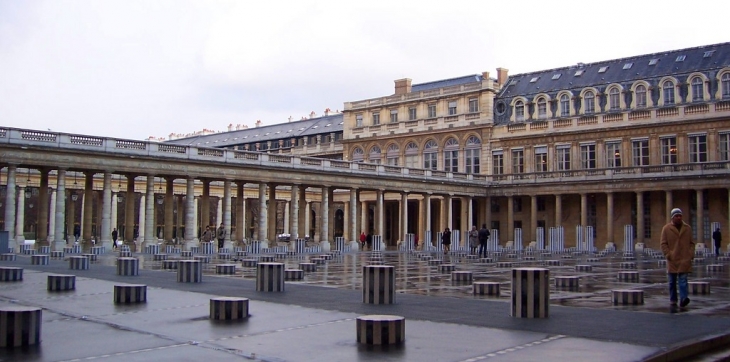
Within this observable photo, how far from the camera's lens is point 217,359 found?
9.02m

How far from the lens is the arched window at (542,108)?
71.4 meters

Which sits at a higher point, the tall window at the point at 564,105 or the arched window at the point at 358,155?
the tall window at the point at 564,105

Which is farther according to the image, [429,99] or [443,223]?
[429,99]

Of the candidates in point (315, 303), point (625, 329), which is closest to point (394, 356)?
point (625, 329)

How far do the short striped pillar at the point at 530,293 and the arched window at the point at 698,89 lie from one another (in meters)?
55.0

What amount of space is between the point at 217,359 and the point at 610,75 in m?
66.4

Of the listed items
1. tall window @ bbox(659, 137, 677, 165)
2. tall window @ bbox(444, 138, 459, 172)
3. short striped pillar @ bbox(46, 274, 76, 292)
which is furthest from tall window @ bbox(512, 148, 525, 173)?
short striped pillar @ bbox(46, 274, 76, 292)

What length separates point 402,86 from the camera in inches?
3344

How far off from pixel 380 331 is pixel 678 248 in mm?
8078

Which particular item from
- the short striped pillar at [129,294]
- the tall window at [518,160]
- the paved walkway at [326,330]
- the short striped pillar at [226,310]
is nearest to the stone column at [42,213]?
the paved walkway at [326,330]

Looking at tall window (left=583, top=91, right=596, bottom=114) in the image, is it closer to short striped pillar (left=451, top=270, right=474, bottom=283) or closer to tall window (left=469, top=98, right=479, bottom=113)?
tall window (left=469, top=98, right=479, bottom=113)

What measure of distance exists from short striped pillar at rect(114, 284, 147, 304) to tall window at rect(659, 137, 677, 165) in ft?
185

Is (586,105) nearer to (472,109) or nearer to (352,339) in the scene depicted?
(472,109)

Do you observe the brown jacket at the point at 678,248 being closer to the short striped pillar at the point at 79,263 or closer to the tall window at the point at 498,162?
the short striped pillar at the point at 79,263
